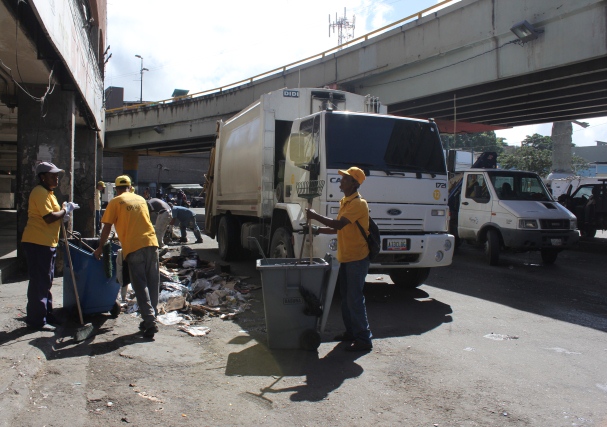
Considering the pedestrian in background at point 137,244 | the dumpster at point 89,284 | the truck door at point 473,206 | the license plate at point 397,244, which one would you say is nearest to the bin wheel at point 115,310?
the dumpster at point 89,284

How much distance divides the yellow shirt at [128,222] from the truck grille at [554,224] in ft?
27.1

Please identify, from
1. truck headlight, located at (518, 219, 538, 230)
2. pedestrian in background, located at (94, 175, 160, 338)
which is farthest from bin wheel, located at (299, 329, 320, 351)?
truck headlight, located at (518, 219, 538, 230)

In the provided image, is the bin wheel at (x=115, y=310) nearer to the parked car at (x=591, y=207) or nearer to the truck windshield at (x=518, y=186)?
the truck windshield at (x=518, y=186)

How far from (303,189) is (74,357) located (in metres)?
3.72

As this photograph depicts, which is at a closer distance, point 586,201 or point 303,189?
point 303,189

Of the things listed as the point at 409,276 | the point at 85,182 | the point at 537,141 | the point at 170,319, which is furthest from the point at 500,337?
the point at 537,141

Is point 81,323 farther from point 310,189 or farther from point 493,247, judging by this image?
point 493,247

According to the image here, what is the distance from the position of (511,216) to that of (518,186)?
43.7 inches

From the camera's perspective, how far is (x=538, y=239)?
10648mm

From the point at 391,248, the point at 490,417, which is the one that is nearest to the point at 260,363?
the point at 490,417

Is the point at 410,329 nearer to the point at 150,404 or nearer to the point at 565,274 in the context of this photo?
the point at 150,404

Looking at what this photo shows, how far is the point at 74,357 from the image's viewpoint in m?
4.79

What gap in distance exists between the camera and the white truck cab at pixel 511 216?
10.7m

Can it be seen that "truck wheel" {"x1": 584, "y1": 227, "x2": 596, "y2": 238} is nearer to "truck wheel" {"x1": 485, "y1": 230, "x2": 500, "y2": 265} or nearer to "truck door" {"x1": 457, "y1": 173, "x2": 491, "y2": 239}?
"truck door" {"x1": 457, "y1": 173, "x2": 491, "y2": 239}
